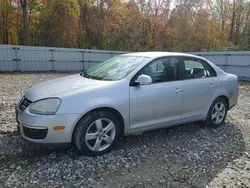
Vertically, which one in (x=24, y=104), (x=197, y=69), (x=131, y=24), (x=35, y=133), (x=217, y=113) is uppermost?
(x=131, y=24)

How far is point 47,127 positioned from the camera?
260 cm

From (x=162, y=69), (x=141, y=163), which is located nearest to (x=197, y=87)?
(x=162, y=69)

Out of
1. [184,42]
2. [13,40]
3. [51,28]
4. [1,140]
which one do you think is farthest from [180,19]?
[1,140]

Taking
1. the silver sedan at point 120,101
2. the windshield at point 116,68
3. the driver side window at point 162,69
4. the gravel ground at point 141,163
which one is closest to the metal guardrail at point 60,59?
the silver sedan at point 120,101

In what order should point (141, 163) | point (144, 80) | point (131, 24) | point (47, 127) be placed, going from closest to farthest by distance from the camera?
point (47, 127) → point (141, 163) → point (144, 80) → point (131, 24)

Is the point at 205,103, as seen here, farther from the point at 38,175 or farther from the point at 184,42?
the point at 184,42

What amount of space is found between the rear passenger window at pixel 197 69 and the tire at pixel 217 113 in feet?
1.91

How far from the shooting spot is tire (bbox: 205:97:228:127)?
13.5 ft

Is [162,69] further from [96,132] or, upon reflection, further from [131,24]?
[131,24]

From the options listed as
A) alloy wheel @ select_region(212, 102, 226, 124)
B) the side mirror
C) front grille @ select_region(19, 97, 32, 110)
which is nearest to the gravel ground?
alloy wheel @ select_region(212, 102, 226, 124)

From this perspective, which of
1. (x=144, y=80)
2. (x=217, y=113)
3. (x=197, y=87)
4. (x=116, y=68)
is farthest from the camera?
(x=217, y=113)

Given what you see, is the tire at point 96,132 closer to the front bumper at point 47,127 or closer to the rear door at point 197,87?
the front bumper at point 47,127

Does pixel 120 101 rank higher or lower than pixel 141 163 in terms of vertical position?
higher

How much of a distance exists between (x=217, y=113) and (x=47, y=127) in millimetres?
3231
